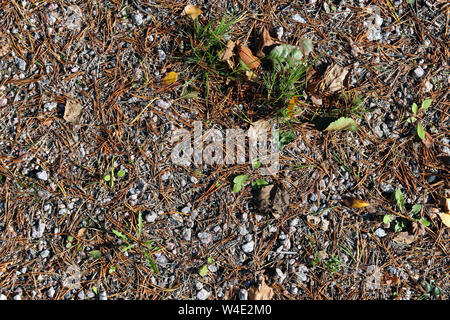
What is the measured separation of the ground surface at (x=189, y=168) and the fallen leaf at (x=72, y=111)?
25 millimetres

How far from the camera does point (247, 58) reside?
7.83 feet

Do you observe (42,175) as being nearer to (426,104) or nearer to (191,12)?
(191,12)

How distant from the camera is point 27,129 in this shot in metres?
2.36

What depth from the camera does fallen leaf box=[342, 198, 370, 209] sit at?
7.73 feet

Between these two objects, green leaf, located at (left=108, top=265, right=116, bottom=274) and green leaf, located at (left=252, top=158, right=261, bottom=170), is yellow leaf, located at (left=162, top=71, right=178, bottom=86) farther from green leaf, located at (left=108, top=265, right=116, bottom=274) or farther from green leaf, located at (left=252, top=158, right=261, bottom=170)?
green leaf, located at (left=108, top=265, right=116, bottom=274)

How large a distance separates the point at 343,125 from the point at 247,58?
76 cm

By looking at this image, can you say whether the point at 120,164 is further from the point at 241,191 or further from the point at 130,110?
the point at 241,191

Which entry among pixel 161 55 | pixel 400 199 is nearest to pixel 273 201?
pixel 400 199

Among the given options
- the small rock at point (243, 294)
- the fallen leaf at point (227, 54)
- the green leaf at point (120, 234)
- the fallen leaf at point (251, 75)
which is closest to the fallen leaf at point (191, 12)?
the fallen leaf at point (227, 54)

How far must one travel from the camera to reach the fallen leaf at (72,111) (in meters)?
2.35

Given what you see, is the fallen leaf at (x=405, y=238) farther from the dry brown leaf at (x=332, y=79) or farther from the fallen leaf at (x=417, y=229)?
the dry brown leaf at (x=332, y=79)

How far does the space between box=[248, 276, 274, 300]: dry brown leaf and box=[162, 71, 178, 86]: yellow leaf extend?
1401 mm

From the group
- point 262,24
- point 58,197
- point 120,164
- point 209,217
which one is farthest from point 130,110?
point 262,24

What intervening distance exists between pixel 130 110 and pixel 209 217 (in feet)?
2.84
